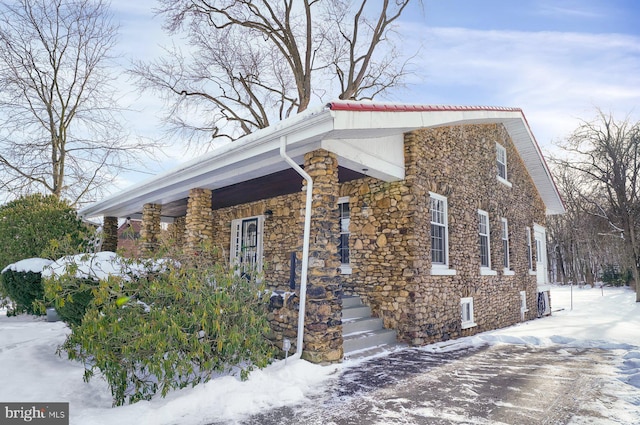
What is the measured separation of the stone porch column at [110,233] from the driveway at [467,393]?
10.7 m

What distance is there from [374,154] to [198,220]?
4.21 meters

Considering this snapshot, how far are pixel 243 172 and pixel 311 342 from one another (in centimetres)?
349

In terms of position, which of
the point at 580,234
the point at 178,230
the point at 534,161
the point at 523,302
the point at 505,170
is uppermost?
the point at 534,161

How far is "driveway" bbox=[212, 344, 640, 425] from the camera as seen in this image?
3.81 meters

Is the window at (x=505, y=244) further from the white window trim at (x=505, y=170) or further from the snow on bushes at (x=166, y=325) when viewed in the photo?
the snow on bushes at (x=166, y=325)

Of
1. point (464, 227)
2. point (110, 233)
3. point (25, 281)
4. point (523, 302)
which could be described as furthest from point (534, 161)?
point (25, 281)

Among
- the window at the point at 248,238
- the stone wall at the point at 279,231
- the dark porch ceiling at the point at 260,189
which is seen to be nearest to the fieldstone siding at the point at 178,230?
the dark porch ceiling at the point at 260,189

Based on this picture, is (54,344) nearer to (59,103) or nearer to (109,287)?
(109,287)

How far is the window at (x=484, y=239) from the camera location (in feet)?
33.6

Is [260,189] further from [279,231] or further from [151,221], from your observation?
[151,221]

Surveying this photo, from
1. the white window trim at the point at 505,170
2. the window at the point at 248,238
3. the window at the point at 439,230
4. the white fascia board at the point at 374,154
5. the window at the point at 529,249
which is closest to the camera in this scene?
the white fascia board at the point at 374,154

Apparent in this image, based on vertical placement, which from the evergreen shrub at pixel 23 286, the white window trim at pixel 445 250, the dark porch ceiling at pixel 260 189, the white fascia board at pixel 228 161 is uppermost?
the white fascia board at pixel 228 161

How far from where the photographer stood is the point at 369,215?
7953mm

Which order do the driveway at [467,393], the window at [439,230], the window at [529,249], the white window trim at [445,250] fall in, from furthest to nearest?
the window at [529,249] < the window at [439,230] < the white window trim at [445,250] < the driveway at [467,393]
